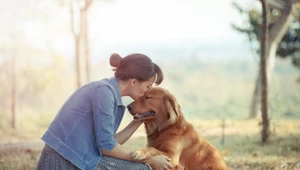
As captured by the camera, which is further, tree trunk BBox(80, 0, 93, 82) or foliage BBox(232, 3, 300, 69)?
foliage BBox(232, 3, 300, 69)

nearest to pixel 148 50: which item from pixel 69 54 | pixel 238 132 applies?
pixel 69 54

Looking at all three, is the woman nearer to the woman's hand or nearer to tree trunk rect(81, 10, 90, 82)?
the woman's hand

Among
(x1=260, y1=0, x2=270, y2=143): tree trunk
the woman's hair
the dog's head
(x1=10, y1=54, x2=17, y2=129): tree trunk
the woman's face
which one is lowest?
(x1=10, y1=54, x2=17, y2=129): tree trunk

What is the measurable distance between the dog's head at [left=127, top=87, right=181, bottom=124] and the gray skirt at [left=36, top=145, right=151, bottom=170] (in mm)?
452

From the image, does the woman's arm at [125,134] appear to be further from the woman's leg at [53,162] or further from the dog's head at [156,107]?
the woman's leg at [53,162]

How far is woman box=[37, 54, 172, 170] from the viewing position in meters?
2.83

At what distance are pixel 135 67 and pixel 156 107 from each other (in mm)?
530

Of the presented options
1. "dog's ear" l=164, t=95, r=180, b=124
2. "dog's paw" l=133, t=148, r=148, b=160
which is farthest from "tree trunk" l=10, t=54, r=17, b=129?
"dog's paw" l=133, t=148, r=148, b=160

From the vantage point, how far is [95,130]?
9.32 feet

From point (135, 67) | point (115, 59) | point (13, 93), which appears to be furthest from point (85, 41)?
point (135, 67)

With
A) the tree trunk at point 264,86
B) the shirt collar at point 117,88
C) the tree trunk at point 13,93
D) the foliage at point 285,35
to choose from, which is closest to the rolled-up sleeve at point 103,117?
the shirt collar at point 117,88

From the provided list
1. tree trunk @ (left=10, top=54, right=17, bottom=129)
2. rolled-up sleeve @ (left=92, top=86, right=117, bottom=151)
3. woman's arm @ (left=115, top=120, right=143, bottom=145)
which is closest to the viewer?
rolled-up sleeve @ (left=92, top=86, right=117, bottom=151)

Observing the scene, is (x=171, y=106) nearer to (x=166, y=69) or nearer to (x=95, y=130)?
(x=95, y=130)

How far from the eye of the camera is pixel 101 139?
2.82 metres
